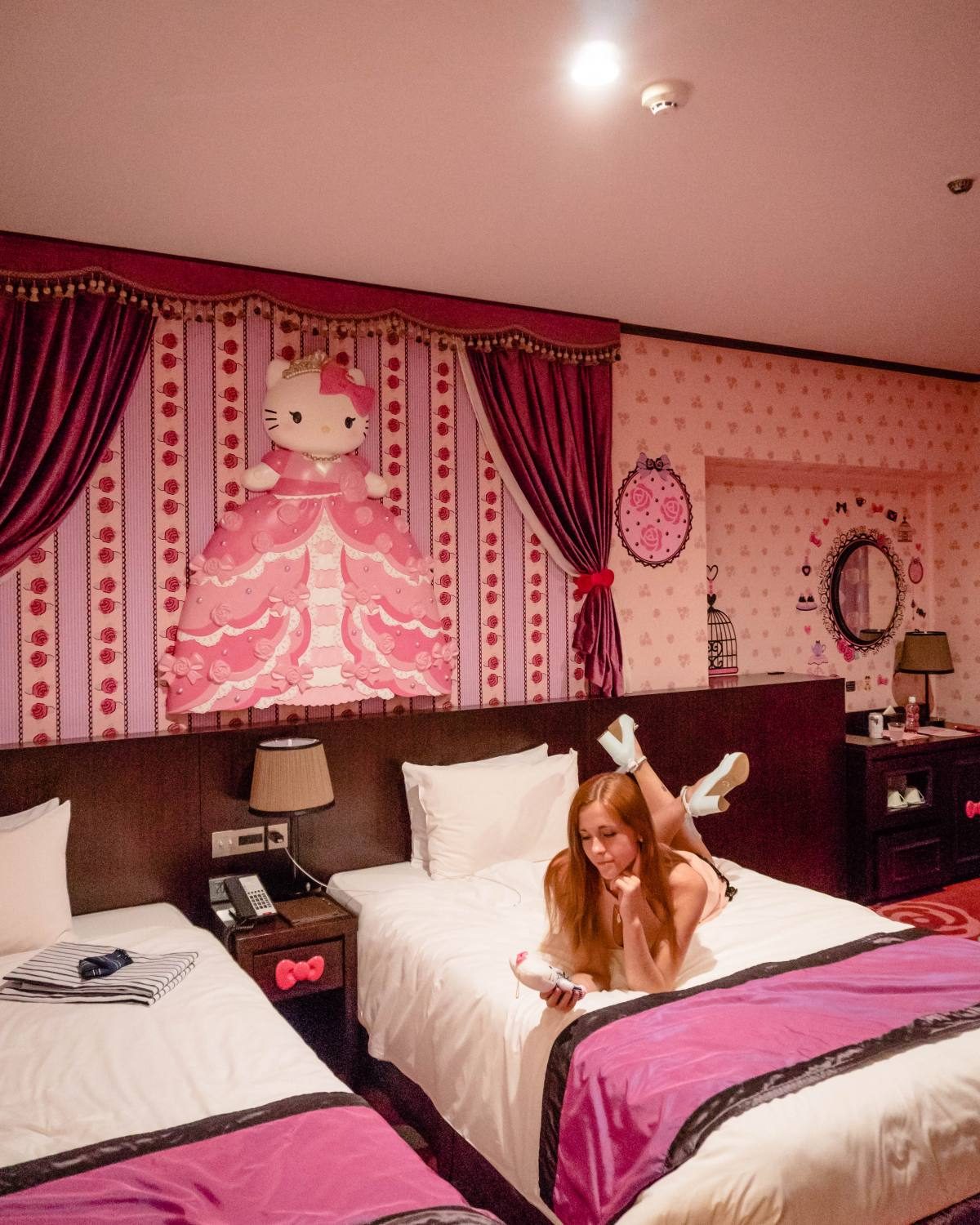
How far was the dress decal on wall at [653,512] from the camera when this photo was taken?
13.0 ft

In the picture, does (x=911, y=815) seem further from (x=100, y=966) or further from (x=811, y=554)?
(x=100, y=966)

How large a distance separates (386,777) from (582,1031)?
4.80 feet

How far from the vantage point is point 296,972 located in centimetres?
268

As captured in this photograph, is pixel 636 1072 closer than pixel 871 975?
Yes

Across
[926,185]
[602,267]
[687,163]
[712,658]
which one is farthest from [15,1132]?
[712,658]

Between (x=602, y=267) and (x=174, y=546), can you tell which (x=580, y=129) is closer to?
(x=602, y=267)

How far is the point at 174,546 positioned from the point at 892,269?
2.75 metres

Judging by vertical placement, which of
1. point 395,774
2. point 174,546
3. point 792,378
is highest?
point 792,378

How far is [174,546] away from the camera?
3.10 meters

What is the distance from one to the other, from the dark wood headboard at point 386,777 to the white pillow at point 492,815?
197 millimetres

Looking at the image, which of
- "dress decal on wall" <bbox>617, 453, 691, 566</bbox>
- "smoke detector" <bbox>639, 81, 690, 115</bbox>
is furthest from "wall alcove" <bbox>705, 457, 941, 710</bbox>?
"smoke detector" <bbox>639, 81, 690, 115</bbox>

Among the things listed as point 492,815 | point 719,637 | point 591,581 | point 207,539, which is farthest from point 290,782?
point 719,637

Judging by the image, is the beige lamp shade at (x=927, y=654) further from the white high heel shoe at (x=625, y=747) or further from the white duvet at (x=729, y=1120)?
the white high heel shoe at (x=625, y=747)

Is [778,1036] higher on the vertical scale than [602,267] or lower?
lower
